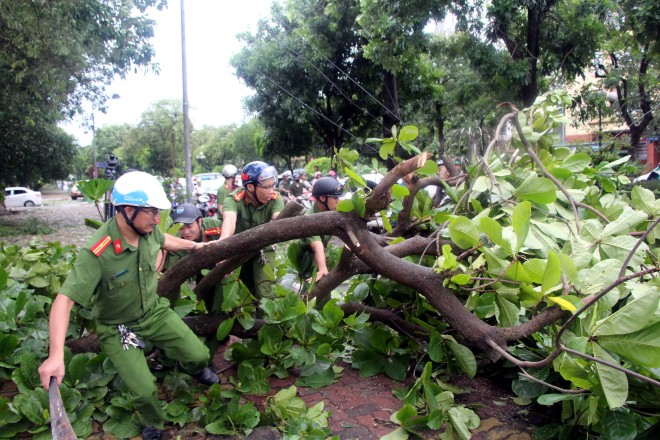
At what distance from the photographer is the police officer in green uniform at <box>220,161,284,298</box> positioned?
4.27 metres

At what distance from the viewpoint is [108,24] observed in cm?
976

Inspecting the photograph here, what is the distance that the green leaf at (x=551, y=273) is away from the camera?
227cm

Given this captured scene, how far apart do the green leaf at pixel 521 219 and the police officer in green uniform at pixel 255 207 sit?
89.3 inches

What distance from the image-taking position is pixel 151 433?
Result: 3035 millimetres

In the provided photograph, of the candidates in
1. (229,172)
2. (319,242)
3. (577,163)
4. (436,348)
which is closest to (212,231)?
(319,242)

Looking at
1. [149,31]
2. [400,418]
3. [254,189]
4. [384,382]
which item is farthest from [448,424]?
[149,31]

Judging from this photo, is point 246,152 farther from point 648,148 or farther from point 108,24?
point 108,24

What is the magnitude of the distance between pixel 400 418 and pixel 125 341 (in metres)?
1.54

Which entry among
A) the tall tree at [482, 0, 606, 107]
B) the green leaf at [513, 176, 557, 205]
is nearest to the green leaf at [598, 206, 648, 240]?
the green leaf at [513, 176, 557, 205]

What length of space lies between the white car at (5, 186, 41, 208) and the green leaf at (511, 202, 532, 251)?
1485 inches

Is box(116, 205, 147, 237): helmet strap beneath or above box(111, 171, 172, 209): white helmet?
beneath

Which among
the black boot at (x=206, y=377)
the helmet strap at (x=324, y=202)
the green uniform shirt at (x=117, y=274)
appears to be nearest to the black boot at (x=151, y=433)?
the black boot at (x=206, y=377)

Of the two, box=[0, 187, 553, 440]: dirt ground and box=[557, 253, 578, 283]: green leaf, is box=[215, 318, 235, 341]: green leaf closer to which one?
box=[0, 187, 553, 440]: dirt ground

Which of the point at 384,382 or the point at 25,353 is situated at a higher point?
the point at 25,353
